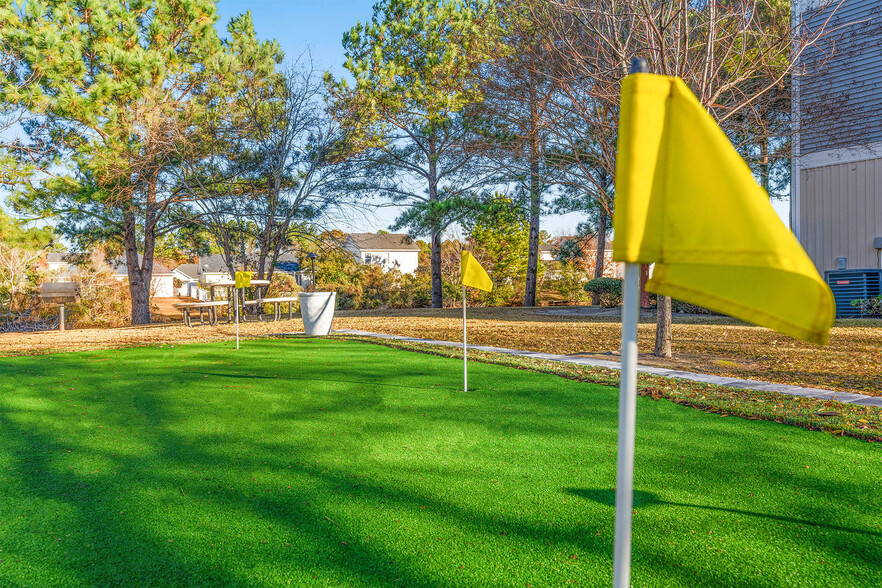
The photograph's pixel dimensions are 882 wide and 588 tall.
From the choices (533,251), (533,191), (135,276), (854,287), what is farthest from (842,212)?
(135,276)

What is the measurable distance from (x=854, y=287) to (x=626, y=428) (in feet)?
50.3

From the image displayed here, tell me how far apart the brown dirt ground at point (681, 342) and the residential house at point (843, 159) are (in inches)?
126

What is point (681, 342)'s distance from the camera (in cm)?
929

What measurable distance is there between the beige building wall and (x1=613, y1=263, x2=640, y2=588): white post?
1571cm

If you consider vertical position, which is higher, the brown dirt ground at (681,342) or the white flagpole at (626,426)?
the white flagpole at (626,426)

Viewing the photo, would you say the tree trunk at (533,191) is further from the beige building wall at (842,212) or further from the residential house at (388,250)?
the residential house at (388,250)

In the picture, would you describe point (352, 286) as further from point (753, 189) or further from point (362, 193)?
point (753, 189)

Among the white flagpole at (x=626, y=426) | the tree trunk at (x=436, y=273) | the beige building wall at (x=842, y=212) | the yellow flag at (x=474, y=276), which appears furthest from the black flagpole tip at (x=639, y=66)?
the tree trunk at (x=436, y=273)

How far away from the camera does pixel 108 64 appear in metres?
14.5

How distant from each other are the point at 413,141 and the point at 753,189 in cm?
2012

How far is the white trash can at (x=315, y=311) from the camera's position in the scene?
10633mm

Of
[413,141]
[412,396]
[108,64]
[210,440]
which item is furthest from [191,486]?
[413,141]

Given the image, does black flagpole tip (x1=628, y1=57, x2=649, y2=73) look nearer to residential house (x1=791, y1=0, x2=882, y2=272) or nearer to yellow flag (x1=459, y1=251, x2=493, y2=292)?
yellow flag (x1=459, y1=251, x2=493, y2=292)

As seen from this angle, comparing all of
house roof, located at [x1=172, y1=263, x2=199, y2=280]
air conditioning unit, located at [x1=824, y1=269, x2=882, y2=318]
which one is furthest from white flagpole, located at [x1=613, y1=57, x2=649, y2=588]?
house roof, located at [x1=172, y1=263, x2=199, y2=280]
